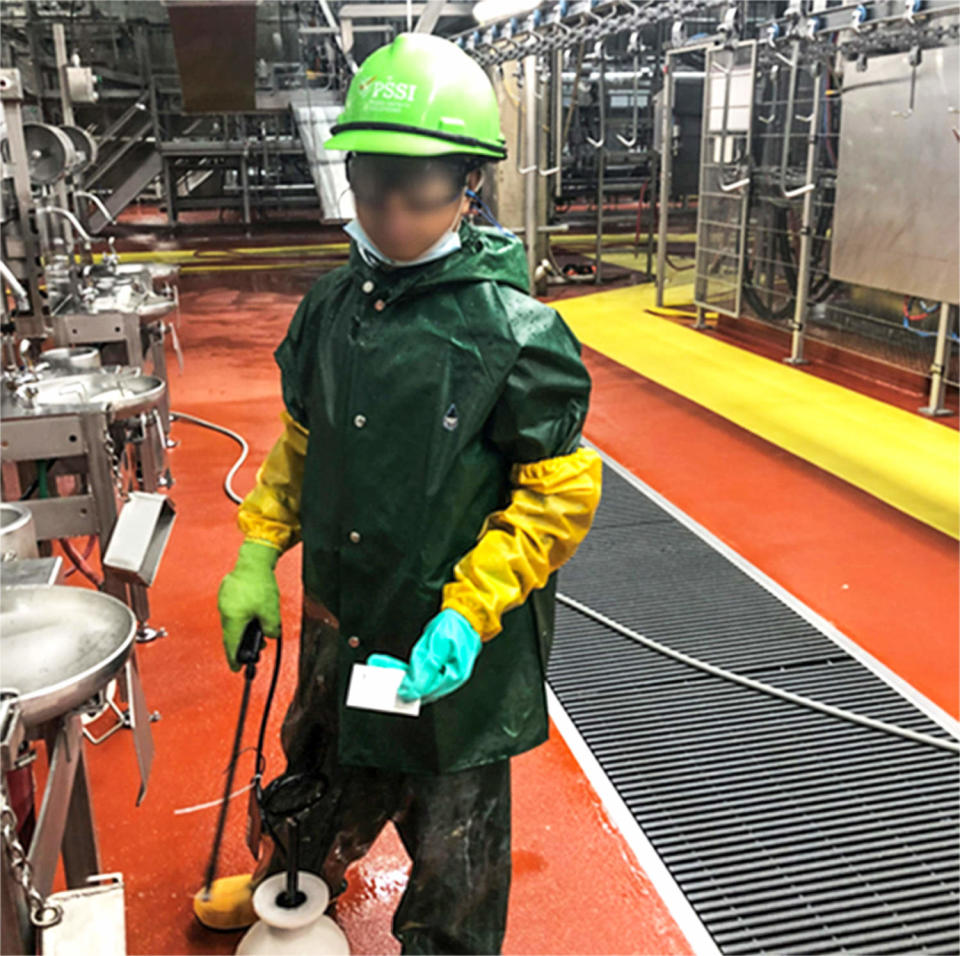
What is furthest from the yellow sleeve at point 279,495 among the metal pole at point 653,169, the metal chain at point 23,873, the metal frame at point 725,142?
the metal pole at point 653,169

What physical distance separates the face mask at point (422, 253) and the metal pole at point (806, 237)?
18.2 ft

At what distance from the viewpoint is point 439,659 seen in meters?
1.42

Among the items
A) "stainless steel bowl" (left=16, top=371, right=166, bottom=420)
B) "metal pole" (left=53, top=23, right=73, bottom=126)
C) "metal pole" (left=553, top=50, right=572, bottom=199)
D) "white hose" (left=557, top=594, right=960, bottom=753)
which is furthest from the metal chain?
"metal pole" (left=53, top=23, right=73, bottom=126)

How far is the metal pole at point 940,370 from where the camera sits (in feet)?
18.3

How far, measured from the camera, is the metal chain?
1.18m

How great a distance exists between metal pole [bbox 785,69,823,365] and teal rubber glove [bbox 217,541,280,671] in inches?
224

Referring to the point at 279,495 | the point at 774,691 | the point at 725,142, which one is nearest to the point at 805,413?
the point at 725,142

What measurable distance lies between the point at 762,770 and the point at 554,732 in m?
0.59

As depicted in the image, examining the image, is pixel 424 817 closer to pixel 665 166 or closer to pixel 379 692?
pixel 379 692

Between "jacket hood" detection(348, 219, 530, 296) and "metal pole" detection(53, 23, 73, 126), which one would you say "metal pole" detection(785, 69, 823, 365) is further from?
"metal pole" detection(53, 23, 73, 126)

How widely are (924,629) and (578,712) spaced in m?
1.35

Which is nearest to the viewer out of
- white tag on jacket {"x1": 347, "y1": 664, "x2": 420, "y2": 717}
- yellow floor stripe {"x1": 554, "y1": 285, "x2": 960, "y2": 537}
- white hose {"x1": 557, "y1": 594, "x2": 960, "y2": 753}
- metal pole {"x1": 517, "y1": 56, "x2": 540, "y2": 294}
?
white tag on jacket {"x1": 347, "y1": 664, "x2": 420, "y2": 717}

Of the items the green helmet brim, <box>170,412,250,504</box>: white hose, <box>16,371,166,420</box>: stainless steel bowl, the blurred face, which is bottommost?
<box>170,412,250,504</box>: white hose

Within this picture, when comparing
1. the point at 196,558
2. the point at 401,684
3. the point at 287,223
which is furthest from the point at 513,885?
the point at 287,223
